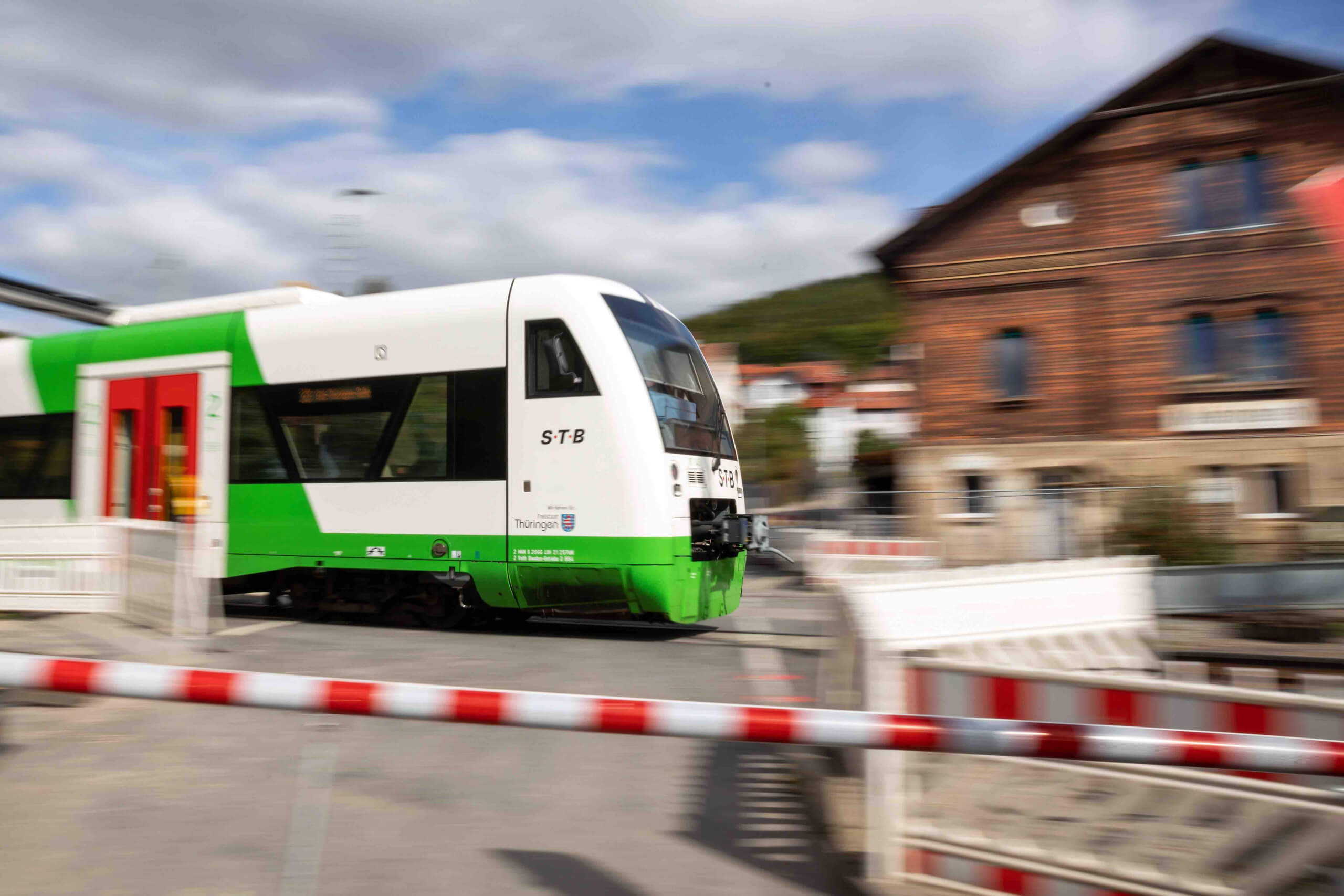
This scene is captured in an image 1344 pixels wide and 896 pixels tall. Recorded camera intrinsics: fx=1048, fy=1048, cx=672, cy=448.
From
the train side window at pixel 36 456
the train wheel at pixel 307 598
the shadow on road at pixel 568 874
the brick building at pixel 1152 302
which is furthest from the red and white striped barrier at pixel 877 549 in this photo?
the shadow on road at pixel 568 874

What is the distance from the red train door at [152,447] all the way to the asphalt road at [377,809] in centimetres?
546

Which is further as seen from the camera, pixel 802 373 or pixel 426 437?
pixel 802 373

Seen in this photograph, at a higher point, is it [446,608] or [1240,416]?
[1240,416]

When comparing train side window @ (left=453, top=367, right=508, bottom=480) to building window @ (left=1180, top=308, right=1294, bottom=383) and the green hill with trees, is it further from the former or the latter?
the green hill with trees

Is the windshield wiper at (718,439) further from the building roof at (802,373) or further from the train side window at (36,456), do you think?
the building roof at (802,373)

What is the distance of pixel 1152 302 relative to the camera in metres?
21.8

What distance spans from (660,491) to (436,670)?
2357 mm

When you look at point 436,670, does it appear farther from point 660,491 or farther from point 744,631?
point 744,631

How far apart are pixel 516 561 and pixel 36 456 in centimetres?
717

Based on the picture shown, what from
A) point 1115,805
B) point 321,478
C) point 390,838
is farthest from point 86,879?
point 321,478

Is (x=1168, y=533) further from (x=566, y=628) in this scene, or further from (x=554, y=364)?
(x=554, y=364)

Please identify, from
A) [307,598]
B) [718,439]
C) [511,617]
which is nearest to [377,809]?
[718,439]

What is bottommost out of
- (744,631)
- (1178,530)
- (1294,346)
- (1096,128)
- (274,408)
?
(744,631)

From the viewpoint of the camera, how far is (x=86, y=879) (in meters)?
3.66
